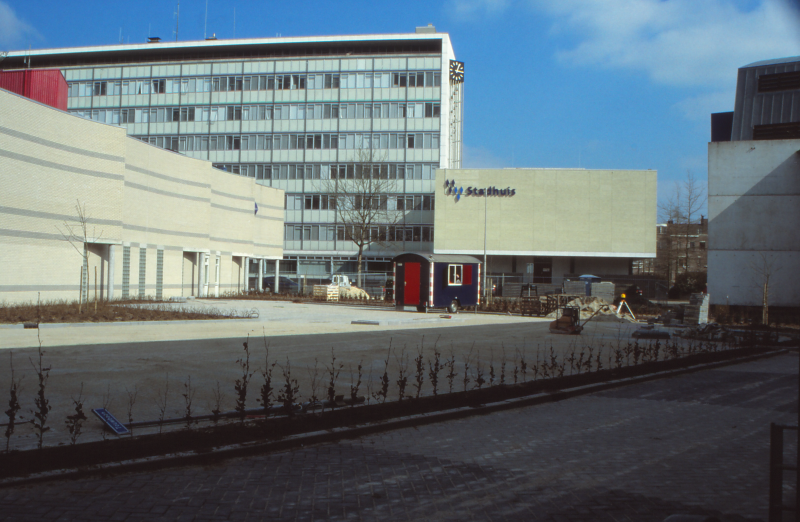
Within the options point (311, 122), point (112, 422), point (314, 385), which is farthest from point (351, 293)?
point (112, 422)

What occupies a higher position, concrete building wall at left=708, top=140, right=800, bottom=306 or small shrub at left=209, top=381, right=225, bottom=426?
concrete building wall at left=708, top=140, right=800, bottom=306

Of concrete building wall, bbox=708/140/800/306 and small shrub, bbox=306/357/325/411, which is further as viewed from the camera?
concrete building wall, bbox=708/140/800/306

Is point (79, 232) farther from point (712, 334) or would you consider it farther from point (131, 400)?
point (712, 334)

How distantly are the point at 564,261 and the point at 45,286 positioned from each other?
51499 mm

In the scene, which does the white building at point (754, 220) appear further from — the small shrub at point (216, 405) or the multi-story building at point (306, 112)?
the multi-story building at point (306, 112)

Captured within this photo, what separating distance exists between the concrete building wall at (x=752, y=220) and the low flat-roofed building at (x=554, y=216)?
27.0 m

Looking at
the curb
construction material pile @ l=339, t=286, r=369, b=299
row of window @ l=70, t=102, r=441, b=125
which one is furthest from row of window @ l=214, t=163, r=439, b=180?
the curb

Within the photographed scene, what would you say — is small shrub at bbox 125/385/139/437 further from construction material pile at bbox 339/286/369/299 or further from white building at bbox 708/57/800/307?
construction material pile at bbox 339/286/369/299

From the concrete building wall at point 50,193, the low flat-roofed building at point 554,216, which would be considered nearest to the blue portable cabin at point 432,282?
the concrete building wall at point 50,193

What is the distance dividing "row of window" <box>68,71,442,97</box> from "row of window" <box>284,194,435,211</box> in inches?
489

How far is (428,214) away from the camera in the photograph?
7131 cm

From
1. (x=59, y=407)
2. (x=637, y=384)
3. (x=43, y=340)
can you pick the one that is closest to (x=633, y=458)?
(x=637, y=384)

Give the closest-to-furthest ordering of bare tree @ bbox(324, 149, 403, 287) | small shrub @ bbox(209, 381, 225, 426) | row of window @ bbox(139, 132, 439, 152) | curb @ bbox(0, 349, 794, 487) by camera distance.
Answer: curb @ bbox(0, 349, 794, 487), small shrub @ bbox(209, 381, 225, 426), bare tree @ bbox(324, 149, 403, 287), row of window @ bbox(139, 132, 439, 152)

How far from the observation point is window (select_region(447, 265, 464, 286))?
3384 centimetres
